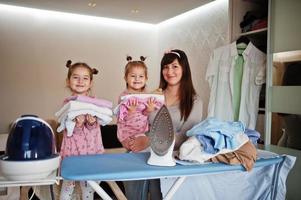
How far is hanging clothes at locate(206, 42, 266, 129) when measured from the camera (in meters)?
2.47

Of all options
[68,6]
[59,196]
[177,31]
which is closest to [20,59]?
[68,6]

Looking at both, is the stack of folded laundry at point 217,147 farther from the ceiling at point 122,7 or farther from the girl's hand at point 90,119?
the ceiling at point 122,7

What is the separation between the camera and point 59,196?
59.7 inches

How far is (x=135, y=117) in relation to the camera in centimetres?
164

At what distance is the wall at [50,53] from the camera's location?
354 cm

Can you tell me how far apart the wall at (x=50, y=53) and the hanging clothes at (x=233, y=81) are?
175cm

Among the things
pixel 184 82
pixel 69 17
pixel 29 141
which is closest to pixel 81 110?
pixel 29 141

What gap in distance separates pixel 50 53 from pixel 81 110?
256 centimetres

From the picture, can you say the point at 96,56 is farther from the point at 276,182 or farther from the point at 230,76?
the point at 276,182

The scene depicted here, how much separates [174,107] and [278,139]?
1.21 m

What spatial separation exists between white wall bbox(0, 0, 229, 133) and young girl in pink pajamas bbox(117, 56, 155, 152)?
1733mm

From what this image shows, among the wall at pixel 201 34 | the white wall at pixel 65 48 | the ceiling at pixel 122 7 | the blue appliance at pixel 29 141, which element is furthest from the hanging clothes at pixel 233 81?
the blue appliance at pixel 29 141

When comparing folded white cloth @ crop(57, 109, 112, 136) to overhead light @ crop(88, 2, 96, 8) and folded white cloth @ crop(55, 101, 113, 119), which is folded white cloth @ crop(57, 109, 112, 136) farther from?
overhead light @ crop(88, 2, 96, 8)

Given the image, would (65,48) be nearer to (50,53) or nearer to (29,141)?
(50,53)
